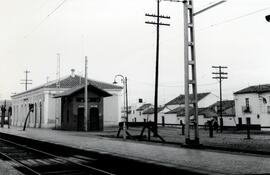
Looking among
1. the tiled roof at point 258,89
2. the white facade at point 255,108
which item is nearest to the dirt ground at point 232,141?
the white facade at point 255,108

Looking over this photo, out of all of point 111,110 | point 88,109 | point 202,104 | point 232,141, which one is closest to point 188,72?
point 232,141

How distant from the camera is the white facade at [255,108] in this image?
55.4m

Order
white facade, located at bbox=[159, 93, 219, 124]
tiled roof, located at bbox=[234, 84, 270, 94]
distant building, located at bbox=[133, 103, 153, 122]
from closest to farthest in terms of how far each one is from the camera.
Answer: tiled roof, located at bbox=[234, 84, 270, 94] < white facade, located at bbox=[159, 93, 219, 124] < distant building, located at bbox=[133, 103, 153, 122]

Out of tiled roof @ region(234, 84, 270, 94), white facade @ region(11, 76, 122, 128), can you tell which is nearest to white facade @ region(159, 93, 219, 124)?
tiled roof @ region(234, 84, 270, 94)

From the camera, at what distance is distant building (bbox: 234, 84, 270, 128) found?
55.5 meters

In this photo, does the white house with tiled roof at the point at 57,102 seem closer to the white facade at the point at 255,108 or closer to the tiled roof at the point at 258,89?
the tiled roof at the point at 258,89

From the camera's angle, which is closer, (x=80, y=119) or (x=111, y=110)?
(x=80, y=119)

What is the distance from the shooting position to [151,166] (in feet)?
33.6

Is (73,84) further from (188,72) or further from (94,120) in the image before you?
(188,72)

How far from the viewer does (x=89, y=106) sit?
38.1m

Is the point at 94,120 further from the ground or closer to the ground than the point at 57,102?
closer to the ground

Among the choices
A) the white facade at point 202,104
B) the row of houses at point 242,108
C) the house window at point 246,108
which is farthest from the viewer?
the white facade at point 202,104

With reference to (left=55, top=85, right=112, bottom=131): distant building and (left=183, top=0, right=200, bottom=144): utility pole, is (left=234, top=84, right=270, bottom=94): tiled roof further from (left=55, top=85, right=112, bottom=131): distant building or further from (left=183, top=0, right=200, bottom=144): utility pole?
(left=183, top=0, right=200, bottom=144): utility pole

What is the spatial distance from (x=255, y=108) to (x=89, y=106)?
33.3 meters
